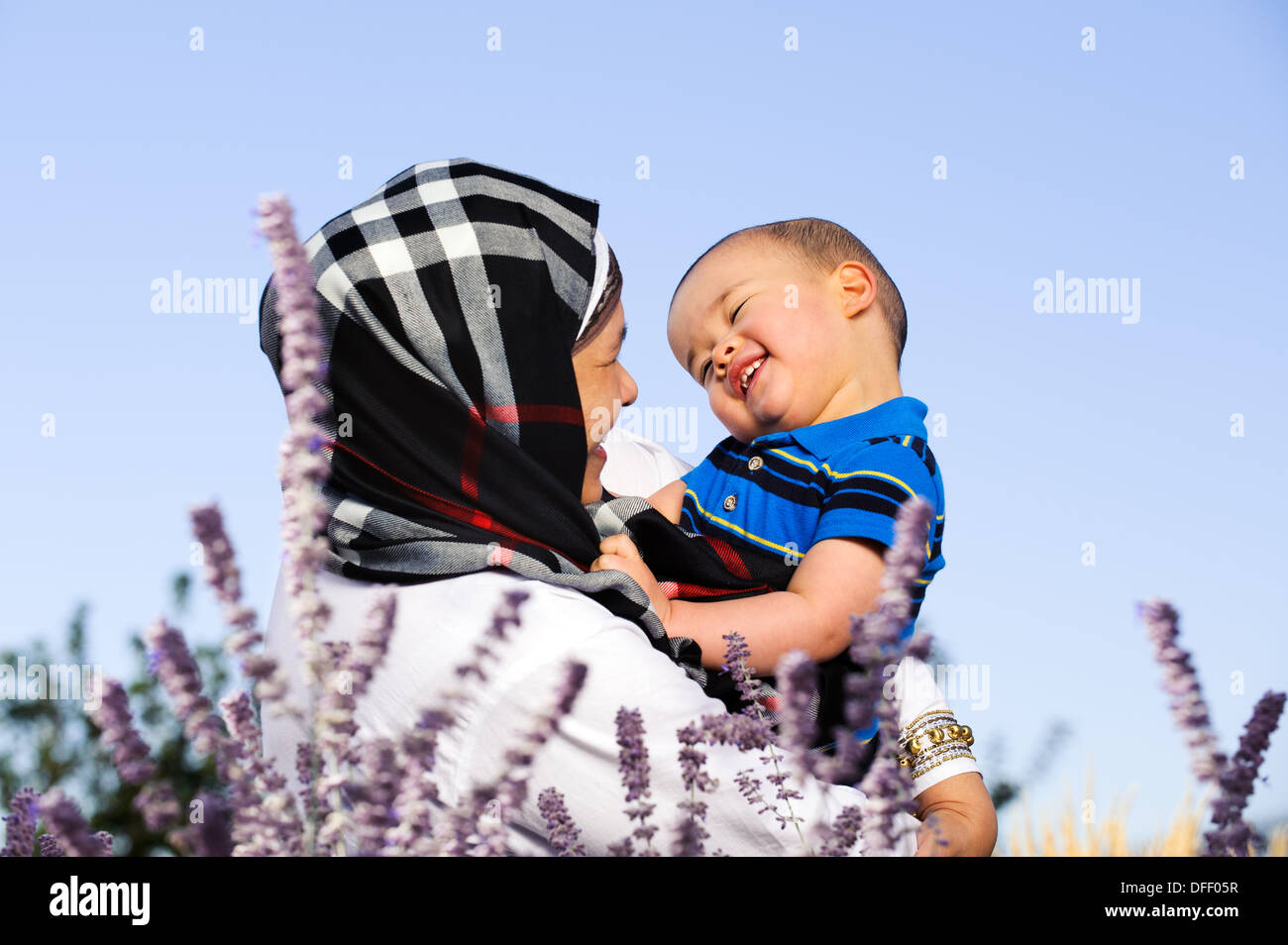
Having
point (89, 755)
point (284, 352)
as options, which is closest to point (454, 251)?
point (284, 352)

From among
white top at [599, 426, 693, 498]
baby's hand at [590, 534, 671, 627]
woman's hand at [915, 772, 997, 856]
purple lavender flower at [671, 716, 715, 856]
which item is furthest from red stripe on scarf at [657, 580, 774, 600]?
white top at [599, 426, 693, 498]

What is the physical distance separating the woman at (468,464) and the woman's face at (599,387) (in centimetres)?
7

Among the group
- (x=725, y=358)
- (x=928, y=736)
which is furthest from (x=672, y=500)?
(x=928, y=736)

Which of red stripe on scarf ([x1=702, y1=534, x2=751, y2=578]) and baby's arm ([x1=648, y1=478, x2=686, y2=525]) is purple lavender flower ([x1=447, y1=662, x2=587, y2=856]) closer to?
red stripe on scarf ([x1=702, y1=534, x2=751, y2=578])

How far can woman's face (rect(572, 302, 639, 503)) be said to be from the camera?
8.01ft

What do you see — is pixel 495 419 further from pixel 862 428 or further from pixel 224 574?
pixel 224 574

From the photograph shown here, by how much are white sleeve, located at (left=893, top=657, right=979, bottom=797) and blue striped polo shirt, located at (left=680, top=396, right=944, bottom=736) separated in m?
0.26

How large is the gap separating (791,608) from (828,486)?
18.7 inches

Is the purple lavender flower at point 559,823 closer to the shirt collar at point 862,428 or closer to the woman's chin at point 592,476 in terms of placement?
the woman's chin at point 592,476

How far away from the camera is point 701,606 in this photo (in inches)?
90.0

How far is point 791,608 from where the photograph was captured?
7.19 feet

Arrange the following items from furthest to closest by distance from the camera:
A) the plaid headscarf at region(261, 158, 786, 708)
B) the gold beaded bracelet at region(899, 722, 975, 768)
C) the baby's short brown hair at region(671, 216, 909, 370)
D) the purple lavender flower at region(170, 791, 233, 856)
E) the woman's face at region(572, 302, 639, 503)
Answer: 1. the baby's short brown hair at region(671, 216, 909, 370)
2. the gold beaded bracelet at region(899, 722, 975, 768)
3. the woman's face at region(572, 302, 639, 503)
4. the plaid headscarf at region(261, 158, 786, 708)
5. the purple lavender flower at region(170, 791, 233, 856)
